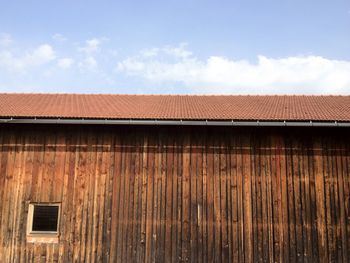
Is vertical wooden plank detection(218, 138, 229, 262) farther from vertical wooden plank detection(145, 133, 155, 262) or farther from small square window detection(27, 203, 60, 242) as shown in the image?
small square window detection(27, 203, 60, 242)

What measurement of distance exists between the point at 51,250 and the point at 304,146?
6157 mm

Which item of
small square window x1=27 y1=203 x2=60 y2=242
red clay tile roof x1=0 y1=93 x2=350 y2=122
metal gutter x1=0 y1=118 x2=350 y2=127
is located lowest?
small square window x1=27 y1=203 x2=60 y2=242

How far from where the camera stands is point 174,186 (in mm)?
7910

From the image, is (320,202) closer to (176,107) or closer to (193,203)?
(193,203)

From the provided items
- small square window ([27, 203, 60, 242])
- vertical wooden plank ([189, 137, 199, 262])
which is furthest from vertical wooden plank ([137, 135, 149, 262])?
small square window ([27, 203, 60, 242])

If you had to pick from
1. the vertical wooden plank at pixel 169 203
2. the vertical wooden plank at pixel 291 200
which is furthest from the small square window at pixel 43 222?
the vertical wooden plank at pixel 291 200

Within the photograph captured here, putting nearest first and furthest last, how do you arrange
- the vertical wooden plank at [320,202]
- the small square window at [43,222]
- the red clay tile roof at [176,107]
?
the vertical wooden plank at [320,202], the small square window at [43,222], the red clay tile roof at [176,107]

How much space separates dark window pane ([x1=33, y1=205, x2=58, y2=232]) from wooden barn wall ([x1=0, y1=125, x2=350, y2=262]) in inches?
8.7

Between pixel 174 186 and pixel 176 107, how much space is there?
224cm

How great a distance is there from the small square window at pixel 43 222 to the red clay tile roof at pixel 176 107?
2098 millimetres

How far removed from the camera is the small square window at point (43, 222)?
779cm

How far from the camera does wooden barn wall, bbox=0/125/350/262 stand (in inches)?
301

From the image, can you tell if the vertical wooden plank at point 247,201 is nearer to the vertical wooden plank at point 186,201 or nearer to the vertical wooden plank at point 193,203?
the vertical wooden plank at point 193,203

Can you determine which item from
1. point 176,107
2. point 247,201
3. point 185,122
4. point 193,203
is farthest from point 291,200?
point 176,107
